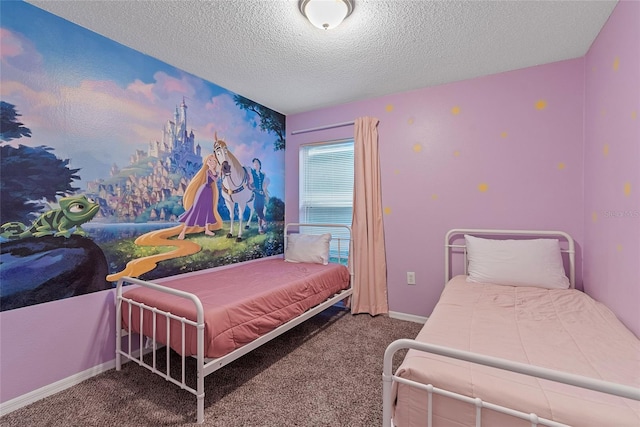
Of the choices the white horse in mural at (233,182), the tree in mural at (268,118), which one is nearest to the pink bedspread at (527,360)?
the white horse in mural at (233,182)

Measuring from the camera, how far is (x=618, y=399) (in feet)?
2.79

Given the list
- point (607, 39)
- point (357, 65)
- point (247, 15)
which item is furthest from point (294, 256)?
point (607, 39)

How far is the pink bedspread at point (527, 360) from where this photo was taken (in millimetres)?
846

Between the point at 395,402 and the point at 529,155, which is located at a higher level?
the point at 529,155

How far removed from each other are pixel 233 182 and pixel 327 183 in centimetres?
107

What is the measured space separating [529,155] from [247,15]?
93.2 inches

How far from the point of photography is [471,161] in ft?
8.51

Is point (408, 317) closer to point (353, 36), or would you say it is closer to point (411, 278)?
point (411, 278)

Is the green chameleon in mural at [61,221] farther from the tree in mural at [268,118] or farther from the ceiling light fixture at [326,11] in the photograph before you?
the ceiling light fixture at [326,11]

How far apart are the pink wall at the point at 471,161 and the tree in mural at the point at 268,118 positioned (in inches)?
28.5

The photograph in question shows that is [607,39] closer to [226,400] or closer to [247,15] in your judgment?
[247,15]

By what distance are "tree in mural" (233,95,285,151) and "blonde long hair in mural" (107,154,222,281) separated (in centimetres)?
71

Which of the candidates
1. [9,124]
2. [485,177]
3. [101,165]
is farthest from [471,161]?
[9,124]

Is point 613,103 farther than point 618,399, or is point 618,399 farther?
point 613,103
